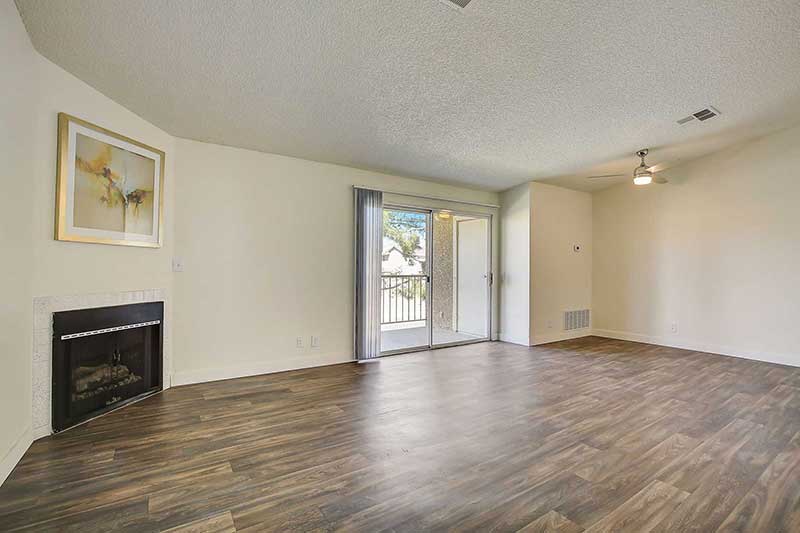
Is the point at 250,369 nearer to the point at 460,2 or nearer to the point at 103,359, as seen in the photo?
the point at 103,359

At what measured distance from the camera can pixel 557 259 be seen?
6184 millimetres

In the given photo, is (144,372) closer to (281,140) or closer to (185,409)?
(185,409)

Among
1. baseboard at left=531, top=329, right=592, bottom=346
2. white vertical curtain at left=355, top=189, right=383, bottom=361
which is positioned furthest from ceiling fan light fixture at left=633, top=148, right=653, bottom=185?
white vertical curtain at left=355, top=189, right=383, bottom=361

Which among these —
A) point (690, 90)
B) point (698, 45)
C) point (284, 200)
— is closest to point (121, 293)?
point (284, 200)

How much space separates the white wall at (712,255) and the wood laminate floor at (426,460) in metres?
1.60

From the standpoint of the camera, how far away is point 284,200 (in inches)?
168

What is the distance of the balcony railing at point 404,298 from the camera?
17.5ft

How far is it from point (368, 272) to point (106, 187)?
108 inches

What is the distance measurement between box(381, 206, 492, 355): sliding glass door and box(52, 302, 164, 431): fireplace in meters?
2.64

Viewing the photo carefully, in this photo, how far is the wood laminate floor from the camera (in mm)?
1743

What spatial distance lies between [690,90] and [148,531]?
505 centimetres

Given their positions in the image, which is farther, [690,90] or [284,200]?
[284,200]

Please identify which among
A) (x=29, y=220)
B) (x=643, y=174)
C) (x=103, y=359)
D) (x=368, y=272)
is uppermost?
(x=643, y=174)

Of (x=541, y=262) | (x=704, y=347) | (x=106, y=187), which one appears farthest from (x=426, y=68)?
(x=704, y=347)
